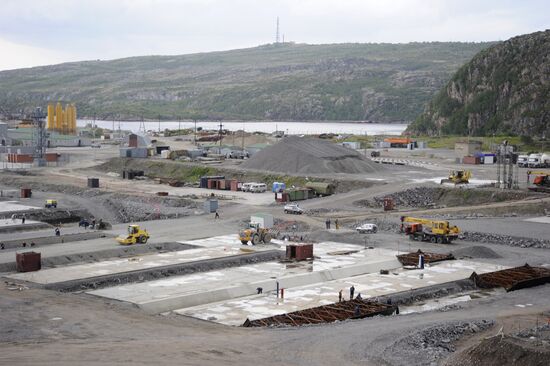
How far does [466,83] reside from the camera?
14262 centimetres

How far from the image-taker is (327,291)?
115ft

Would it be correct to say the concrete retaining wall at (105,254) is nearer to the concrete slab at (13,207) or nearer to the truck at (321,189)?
the concrete slab at (13,207)

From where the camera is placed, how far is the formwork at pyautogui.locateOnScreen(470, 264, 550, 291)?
35438mm

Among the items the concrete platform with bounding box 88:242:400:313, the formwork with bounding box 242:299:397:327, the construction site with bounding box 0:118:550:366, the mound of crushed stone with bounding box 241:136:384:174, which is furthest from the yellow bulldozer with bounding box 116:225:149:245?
the mound of crushed stone with bounding box 241:136:384:174

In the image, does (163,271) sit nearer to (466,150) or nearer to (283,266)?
(283,266)

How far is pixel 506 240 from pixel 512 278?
32.7ft

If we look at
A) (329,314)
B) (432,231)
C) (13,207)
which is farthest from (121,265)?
(13,207)

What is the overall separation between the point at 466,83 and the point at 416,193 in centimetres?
8370

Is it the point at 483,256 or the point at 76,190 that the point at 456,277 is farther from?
the point at 76,190

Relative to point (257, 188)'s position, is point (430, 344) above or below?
below

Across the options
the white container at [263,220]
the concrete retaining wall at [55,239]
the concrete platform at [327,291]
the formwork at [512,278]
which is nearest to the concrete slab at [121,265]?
the white container at [263,220]

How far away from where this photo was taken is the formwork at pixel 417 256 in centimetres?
4041

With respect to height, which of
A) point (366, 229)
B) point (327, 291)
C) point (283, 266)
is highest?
point (366, 229)

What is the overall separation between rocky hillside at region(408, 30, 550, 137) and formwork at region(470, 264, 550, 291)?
86531 mm
